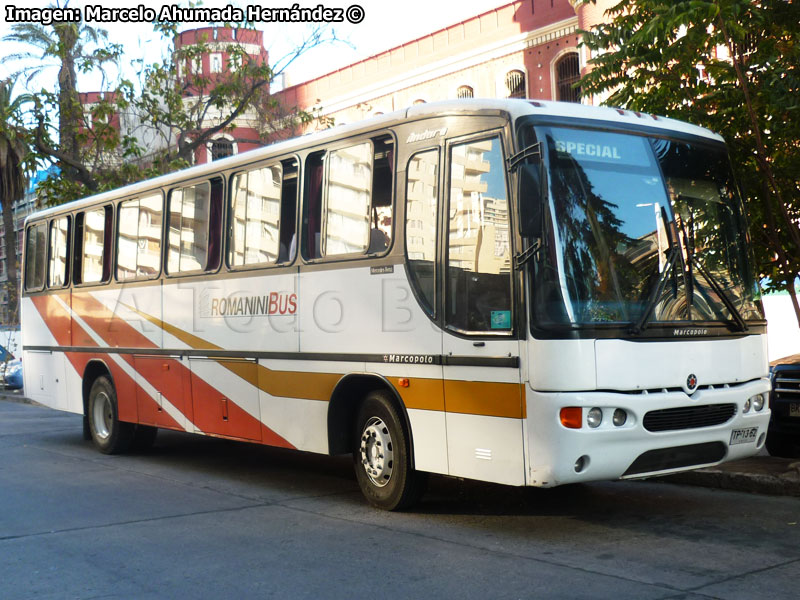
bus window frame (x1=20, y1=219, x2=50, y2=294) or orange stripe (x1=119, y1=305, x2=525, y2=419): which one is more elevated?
bus window frame (x1=20, y1=219, x2=50, y2=294)

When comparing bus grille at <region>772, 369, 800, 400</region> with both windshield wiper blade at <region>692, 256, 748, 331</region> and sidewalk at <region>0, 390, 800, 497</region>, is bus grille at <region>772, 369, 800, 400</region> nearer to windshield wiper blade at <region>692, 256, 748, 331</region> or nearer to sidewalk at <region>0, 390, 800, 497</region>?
sidewalk at <region>0, 390, 800, 497</region>

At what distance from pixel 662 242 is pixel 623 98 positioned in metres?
2.95

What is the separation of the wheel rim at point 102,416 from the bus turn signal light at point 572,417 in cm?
750

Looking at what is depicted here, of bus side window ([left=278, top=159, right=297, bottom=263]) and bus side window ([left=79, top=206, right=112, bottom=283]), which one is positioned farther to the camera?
bus side window ([left=79, top=206, right=112, bottom=283])

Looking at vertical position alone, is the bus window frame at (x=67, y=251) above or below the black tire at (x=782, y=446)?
above

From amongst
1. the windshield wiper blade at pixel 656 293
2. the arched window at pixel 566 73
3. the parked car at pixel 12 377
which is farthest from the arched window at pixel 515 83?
the windshield wiper blade at pixel 656 293

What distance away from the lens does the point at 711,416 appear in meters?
7.53

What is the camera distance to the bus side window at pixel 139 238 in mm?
11695

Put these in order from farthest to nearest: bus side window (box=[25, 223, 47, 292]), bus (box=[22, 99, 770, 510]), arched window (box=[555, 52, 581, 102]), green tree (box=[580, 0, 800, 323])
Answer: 1. arched window (box=[555, 52, 581, 102])
2. bus side window (box=[25, 223, 47, 292])
3. green tree (box=[580, 0, 800, 323])
4. bus (box=[22, 99, 770, 510])

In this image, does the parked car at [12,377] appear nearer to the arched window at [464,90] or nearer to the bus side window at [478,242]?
the arched window at [464,90]

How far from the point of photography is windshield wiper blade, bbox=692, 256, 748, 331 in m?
7.66

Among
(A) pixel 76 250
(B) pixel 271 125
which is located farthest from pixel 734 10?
(B) pixel 271 125

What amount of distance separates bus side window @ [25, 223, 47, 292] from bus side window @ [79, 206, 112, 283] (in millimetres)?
1226

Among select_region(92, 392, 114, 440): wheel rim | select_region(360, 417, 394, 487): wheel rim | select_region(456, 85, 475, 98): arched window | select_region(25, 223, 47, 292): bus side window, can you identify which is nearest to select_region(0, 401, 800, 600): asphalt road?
select_region(360, 417, 394, 487): wheel rim
